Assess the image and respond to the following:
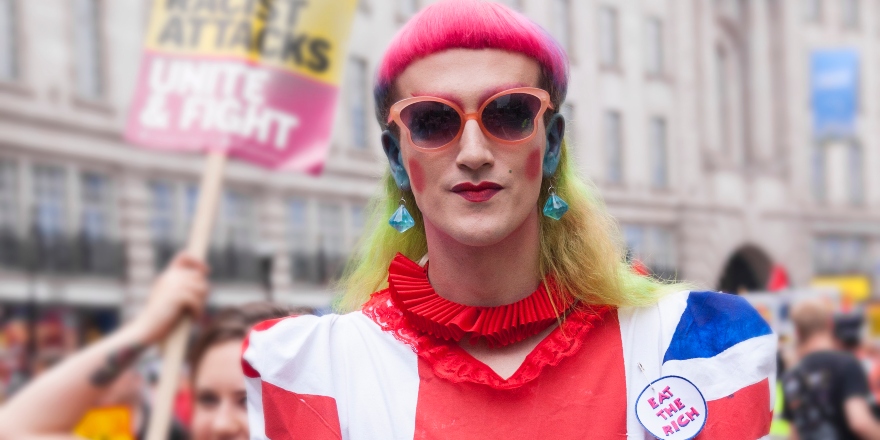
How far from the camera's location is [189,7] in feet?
11.2

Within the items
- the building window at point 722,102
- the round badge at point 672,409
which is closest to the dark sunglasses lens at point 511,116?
the round badge at point 672,409

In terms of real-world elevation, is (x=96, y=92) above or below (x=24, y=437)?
above

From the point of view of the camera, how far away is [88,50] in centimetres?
629

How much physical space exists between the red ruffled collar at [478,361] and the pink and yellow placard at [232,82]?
185 centimetres

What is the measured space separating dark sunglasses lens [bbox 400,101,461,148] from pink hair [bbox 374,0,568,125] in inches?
3.2

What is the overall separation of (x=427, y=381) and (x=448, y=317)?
101 millimetres

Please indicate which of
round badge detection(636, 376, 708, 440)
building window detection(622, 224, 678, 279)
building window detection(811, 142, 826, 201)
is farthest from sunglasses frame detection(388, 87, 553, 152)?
building window detection(811, 142, 826, 201)

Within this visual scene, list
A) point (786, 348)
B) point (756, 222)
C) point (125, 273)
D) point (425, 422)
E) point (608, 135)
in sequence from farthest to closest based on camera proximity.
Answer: point (756, 222) < point (608, 135) < point (786, 348) < point (125, 273) < point (425, 422)

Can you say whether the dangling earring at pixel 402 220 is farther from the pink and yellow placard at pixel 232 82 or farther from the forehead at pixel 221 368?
the pink and yellow placard at pixel 232 82

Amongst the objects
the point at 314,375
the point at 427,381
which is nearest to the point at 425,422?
the point at 427,381

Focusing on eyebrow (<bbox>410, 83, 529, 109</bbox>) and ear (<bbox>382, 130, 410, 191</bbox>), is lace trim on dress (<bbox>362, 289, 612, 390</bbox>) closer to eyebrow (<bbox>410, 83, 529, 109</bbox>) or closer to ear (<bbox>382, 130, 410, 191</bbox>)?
ear (<bbox>382, 130, 410, 191</bbox>)

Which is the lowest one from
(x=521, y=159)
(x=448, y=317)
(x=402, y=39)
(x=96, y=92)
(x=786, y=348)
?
(x=786, y=348)

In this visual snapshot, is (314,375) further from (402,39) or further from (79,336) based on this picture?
(79,336)

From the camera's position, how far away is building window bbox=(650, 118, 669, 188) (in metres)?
10.4
